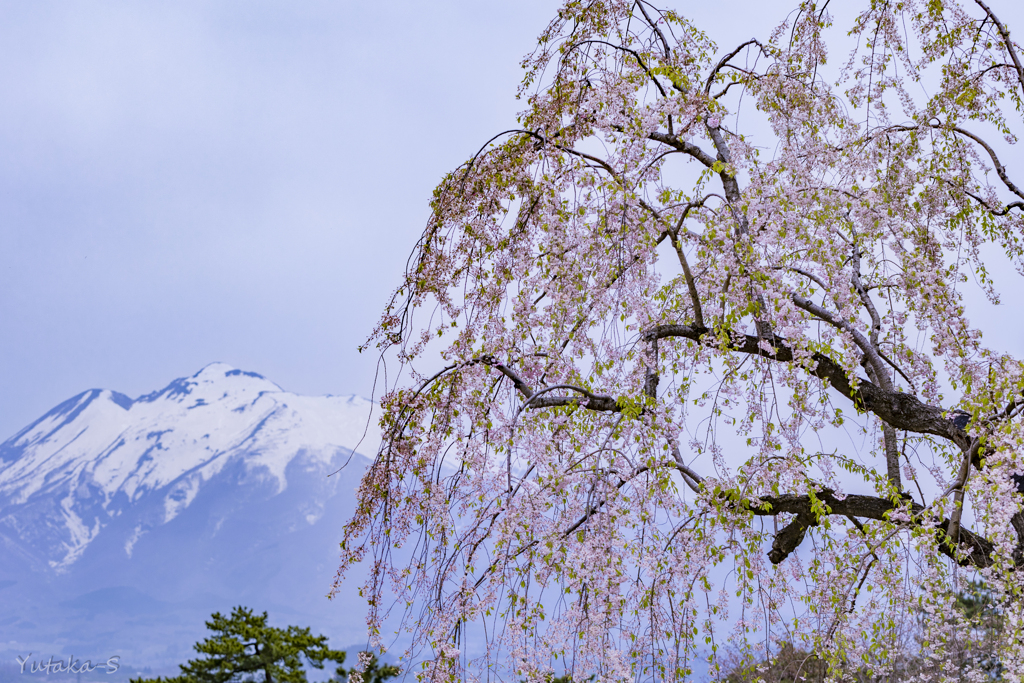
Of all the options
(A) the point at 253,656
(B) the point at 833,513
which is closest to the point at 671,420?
(B) the point at 833,513

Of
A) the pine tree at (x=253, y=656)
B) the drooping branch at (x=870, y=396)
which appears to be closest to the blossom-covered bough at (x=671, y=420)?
the drooping branch at (x=870, y=396)

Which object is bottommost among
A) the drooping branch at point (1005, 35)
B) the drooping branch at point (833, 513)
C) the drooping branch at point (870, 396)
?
the drooping branch at point (833, 513)

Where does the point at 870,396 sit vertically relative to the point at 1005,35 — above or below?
below

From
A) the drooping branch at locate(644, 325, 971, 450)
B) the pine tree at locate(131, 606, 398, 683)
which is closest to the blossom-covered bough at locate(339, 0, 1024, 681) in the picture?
the drooping branch at locate(644, 325, 971, 450)

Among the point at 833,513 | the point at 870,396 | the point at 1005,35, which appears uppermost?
the point at 1005,35

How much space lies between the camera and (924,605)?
11.0ft

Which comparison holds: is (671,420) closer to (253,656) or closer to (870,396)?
(870,396)

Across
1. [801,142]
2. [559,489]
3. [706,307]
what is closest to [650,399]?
[559,489]

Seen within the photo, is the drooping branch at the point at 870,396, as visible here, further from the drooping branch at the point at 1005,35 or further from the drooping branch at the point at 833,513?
the drooping branch at the point at 1005,35

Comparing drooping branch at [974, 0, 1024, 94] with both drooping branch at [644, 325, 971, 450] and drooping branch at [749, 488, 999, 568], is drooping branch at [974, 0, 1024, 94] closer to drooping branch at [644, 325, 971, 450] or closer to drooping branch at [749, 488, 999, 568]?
drooping branch at [644, 325, 971, 450]

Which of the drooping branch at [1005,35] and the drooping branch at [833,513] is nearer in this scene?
the drooping branch at [833,513]

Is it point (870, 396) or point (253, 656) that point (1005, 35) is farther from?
point (253, 656)

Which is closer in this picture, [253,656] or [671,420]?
[671,420]

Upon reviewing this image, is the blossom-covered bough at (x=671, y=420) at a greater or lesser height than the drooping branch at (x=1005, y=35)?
lesser
